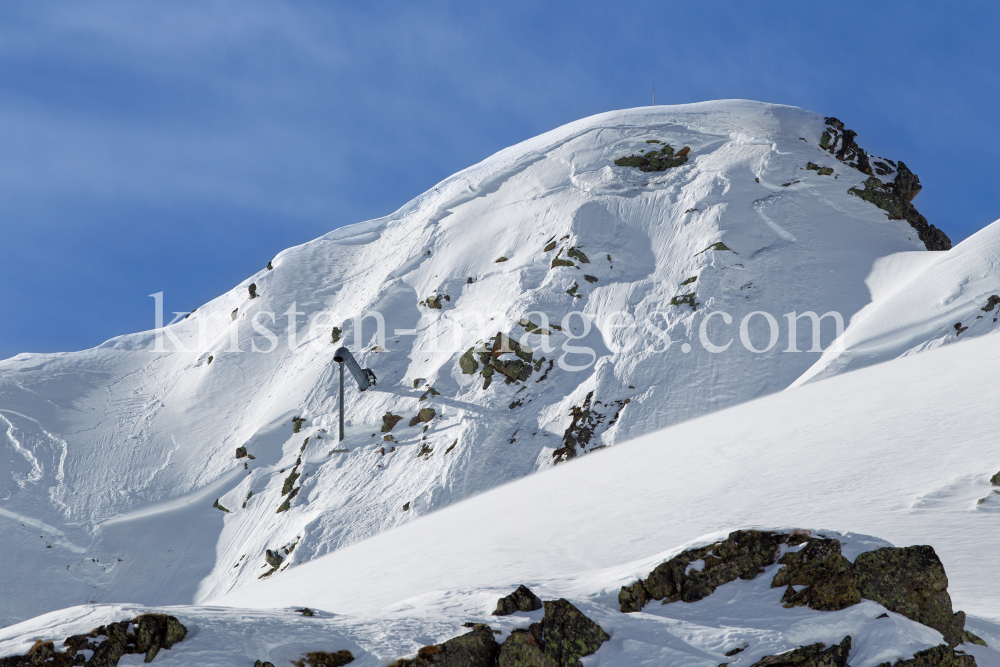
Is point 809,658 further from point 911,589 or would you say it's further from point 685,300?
point 685,300

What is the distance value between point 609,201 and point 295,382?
1395cm

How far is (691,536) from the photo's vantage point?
1117 centimetres

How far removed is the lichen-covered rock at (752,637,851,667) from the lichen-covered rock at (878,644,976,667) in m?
0.31

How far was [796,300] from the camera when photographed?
24.2 m

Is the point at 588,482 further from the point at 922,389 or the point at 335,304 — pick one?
the point at 335,304

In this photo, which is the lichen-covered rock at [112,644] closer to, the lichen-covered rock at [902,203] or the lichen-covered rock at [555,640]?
the lichen-covered rock at [555,640]

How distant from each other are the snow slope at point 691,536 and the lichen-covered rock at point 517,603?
9cm

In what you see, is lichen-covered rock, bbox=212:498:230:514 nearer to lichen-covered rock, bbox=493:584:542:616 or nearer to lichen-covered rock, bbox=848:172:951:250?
lichen-covered rock, bbox=493:584:542:616

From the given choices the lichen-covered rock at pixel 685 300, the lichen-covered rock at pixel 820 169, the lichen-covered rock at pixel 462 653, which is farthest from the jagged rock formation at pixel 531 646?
the lichen-covered rock at pixel 820 169

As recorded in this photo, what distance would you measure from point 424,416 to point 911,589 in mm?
17630

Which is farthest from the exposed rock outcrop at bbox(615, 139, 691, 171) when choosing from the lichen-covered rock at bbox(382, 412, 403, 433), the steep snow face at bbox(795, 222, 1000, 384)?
the lichen-covered rock at bbox(382, 412, 403, 433)

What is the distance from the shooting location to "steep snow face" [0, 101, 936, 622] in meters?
21.3

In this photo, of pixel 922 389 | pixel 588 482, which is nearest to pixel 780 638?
pixel 588 482

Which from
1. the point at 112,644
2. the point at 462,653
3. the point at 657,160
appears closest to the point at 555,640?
the point at 462,653
